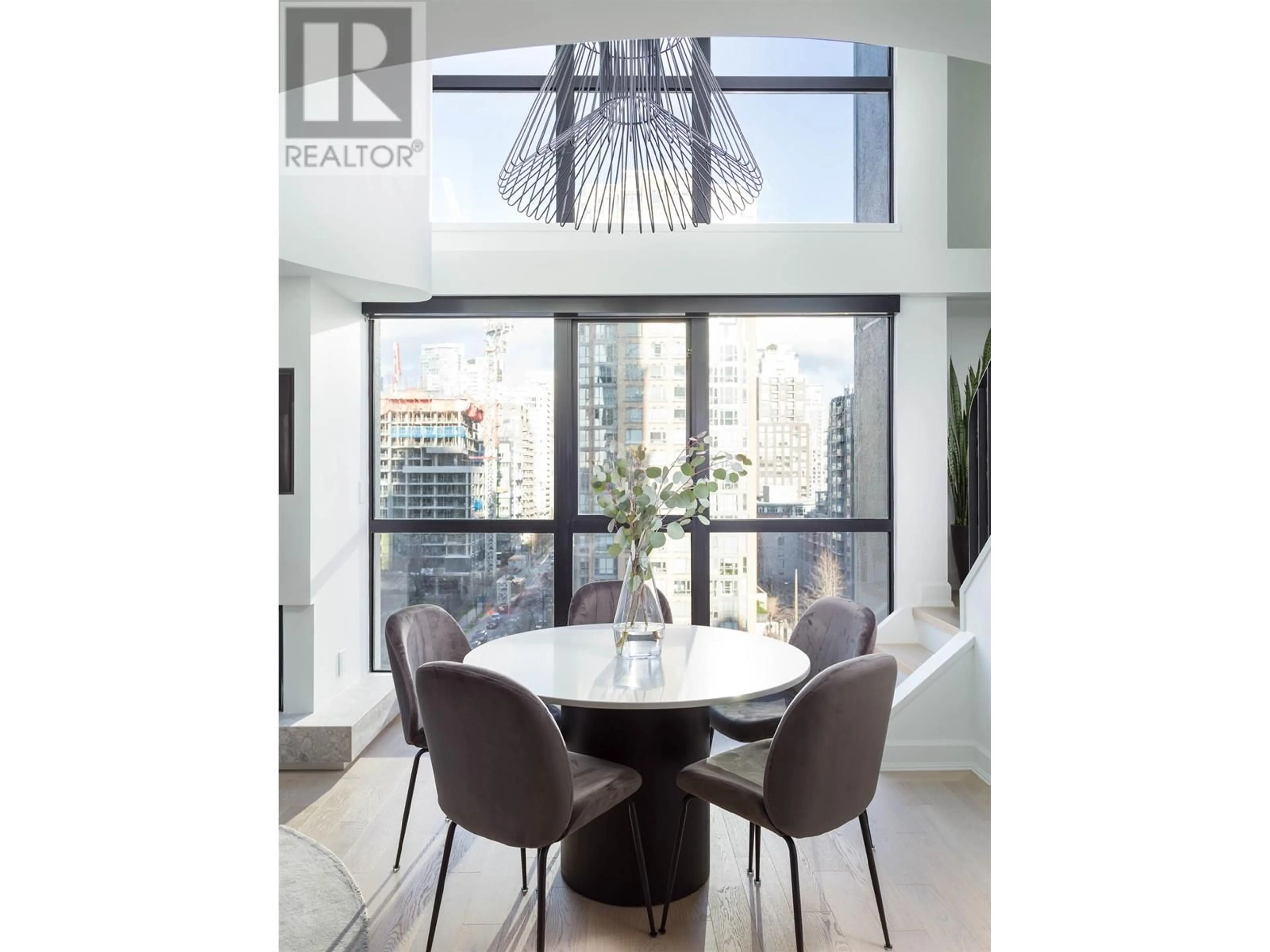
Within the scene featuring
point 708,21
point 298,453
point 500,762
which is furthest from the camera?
point 298,453

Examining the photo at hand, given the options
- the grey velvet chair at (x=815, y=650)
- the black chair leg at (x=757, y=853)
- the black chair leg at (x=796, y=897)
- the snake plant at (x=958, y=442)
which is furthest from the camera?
the snake plant at (x=958, y=442)

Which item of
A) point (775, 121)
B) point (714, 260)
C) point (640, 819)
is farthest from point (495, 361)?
point (640, 819)

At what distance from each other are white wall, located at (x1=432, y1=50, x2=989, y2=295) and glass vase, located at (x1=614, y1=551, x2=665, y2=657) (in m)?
2.29

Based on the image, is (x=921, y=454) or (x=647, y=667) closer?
(x=647, y=667)

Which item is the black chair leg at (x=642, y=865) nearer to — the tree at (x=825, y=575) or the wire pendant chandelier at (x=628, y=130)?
the wire pendant chandelier at (x=628, y=130)

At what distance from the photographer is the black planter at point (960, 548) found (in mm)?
4512

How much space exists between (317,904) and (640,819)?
1.21 m

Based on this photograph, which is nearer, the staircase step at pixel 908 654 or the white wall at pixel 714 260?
the staircase step at pixel 908 654

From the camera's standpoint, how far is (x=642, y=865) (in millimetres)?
2197

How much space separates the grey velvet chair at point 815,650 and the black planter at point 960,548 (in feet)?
6.31

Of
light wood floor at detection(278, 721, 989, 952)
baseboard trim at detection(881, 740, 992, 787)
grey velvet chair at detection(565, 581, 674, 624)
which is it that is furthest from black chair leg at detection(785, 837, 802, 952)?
baseboard trim at detection(881, 740, 992, 787)

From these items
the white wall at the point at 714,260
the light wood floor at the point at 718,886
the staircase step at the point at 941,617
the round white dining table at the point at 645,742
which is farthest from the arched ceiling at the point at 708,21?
the staircase step at the point at 941,617

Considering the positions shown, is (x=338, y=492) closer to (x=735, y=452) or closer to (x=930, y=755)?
(x=735, y=452)
